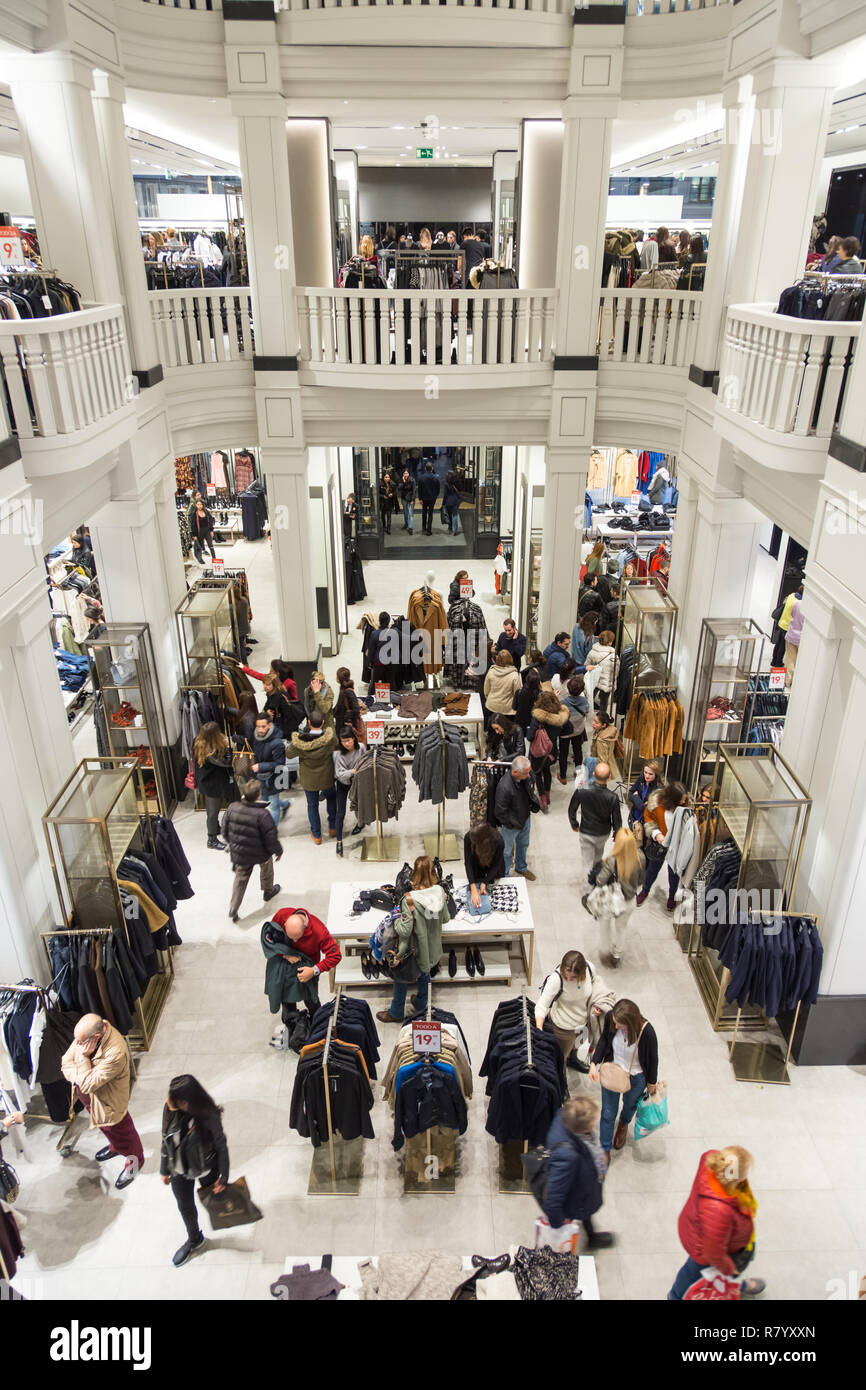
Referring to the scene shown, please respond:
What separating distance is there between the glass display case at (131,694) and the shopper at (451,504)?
9388mm

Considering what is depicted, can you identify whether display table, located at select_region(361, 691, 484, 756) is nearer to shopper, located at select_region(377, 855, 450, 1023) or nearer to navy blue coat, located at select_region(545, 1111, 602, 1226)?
shopper, located at select_region(377, 855, 450, 1023)

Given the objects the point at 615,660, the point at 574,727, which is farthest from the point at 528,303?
the point at 574,727

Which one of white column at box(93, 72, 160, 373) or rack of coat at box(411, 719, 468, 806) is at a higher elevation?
white column at box(93, 72, 160, 373)

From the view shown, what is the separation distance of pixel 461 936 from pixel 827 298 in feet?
16.8

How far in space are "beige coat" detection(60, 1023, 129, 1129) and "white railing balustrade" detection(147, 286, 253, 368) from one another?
22.6 ft

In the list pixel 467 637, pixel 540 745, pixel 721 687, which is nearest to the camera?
pixel 540 745

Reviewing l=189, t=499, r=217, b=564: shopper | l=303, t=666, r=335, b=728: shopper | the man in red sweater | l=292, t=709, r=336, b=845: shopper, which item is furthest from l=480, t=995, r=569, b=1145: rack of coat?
l=189, t=499, r=217, b=564: shopper

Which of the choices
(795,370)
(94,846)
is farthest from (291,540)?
(795,370)

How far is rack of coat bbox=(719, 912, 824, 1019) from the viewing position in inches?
241

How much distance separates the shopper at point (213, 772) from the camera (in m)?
8.16

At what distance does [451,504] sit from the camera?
17234 millimetres

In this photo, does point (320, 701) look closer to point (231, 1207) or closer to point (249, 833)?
point (249, 833)

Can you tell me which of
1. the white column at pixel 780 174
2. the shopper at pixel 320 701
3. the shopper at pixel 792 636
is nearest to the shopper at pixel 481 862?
the shopper at pixel 320 701

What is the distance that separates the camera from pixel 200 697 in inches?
358
